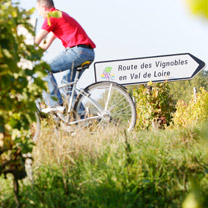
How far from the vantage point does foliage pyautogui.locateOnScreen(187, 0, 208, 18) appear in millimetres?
892

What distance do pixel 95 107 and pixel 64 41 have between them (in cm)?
96

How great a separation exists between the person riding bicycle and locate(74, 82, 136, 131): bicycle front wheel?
0.29 metres

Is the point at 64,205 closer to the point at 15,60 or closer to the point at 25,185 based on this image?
the point at 25,185

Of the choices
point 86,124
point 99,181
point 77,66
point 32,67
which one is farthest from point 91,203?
point 77,66

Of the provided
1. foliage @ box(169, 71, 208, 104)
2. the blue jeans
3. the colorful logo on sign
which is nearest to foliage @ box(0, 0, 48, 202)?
the blue jeans

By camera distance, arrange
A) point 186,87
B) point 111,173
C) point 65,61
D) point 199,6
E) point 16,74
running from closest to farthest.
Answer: point 199,6
point 16,74
point 111,173
point 65,61
point 186,87

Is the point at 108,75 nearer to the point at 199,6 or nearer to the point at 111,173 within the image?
the point at 111,173

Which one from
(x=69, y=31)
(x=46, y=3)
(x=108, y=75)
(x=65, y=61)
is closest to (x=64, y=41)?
(x=69, y=31)

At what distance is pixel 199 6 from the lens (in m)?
0.90

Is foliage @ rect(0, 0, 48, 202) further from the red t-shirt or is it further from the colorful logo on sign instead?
the colorful logo on sign

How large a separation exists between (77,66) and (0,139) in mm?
2220

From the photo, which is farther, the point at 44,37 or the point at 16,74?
the point at 44,37

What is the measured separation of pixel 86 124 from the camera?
490 centimetres

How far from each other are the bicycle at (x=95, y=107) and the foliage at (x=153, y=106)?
3.69m
